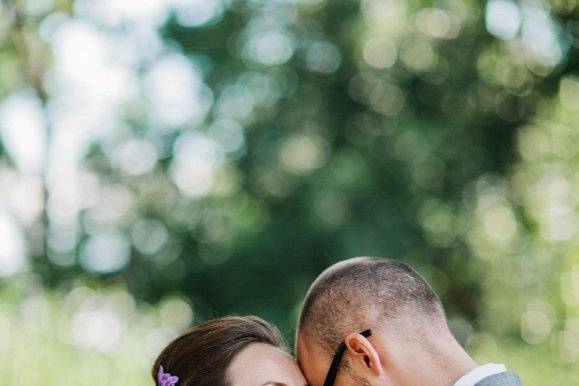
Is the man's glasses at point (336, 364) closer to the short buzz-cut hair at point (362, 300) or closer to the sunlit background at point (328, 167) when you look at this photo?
the short buzz-cut hair at point (362, 300)

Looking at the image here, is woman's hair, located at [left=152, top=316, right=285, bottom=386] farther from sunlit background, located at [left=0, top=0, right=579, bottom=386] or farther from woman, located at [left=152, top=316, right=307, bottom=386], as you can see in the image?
sunlit background, located at [left=0, top=0, right=579, bottom=386]

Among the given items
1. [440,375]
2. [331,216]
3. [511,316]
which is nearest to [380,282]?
[440,375]

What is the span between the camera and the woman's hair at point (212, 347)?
3.10 meters

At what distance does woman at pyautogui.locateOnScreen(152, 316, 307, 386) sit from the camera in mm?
3039

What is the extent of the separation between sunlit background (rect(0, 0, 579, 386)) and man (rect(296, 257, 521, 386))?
9043 mm

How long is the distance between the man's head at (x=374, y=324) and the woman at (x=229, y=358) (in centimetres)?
11

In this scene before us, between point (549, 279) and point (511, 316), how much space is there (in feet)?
2.49

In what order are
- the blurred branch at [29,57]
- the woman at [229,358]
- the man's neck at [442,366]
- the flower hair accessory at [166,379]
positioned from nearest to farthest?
1. the man's neck at [442,366]
2. the woman at [229,358]
3. the flower hair accessory at [166,379]
4. the blurred branch at [29,57]

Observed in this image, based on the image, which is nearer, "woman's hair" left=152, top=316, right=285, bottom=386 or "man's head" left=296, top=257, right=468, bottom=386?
"man's head" left=296, top=257, right=468, bottom=386

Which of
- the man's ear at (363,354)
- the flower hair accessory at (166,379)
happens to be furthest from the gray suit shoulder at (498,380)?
the flower hair accessory at (166,379)

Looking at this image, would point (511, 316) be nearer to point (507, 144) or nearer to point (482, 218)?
point (482, 218)

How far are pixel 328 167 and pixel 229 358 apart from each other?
980 centimetres

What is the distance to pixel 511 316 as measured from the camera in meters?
13.5

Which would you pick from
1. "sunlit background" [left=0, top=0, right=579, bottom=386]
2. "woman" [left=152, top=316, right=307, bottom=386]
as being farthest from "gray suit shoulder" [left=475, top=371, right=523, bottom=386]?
"sunlit background" [left=0, top=0, right=579, bottom=386]
